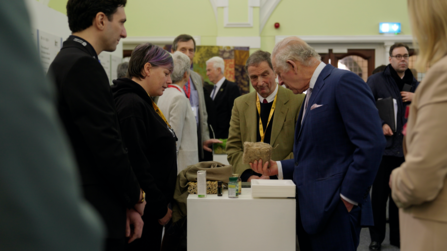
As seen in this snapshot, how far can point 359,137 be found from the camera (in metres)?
1.79

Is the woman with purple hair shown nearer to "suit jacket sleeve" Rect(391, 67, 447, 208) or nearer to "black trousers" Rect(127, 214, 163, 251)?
"black trousers" Rect(127, 214, 163, 251)

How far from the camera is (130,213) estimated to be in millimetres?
1759

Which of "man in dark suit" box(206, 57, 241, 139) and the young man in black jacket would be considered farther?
"man in dark suit" box(206, 57, 241, 139)

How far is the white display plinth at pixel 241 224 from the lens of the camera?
213 centimetres

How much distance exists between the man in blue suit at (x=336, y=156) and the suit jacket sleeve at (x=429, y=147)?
2.25ft

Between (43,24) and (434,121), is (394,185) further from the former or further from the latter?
(43,24)

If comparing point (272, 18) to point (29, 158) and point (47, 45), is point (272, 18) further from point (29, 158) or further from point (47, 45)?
point (29, 158)

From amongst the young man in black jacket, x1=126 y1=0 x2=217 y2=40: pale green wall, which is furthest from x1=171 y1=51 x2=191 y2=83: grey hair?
x1=126 y1=0 x2=217 y2=40: pale green wall

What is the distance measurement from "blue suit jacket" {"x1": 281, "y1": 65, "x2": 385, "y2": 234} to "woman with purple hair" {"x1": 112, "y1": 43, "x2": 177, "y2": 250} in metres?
0.78

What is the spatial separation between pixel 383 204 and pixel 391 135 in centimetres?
72

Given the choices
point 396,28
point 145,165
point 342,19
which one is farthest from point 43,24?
point 396,28

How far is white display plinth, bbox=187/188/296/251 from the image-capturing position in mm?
2131

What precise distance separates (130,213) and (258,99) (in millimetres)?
1494

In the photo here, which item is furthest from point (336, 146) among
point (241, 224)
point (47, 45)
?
point (47, 45)
